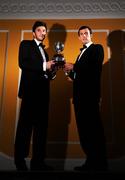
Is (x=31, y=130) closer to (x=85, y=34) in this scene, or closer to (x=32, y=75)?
(x=32, y=75)

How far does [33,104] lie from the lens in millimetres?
2490

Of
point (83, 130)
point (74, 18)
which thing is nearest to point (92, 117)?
point (83, 130)

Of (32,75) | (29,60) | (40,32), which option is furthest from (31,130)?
(40,32)

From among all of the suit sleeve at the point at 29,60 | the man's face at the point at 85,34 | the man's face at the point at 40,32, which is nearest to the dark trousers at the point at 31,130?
the suit sleeve at the point at 29,60

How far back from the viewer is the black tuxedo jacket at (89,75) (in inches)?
98.1

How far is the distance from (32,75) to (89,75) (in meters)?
0.50

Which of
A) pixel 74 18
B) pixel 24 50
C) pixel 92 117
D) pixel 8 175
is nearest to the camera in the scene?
pixel 8 175

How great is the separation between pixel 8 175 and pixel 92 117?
0.87m

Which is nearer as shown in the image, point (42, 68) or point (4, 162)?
point (42, 68)

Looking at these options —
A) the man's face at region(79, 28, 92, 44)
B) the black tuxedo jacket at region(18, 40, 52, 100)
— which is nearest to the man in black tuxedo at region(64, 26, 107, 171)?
the man's face at region(79, 28, 92, 44)

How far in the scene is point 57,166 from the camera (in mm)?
3111

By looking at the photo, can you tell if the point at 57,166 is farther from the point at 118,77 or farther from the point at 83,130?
the point at 118,77

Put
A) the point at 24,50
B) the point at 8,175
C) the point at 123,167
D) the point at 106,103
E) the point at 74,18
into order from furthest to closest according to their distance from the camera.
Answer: the point at 74,18, the point at 106,103, the point at 123,167, the point at 24,50, the point at 8,175

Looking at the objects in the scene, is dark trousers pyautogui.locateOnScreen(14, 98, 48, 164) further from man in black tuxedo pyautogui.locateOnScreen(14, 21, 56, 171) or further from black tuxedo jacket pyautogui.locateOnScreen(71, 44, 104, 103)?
black tuxedo jacket pyautogui.locateOnScreen(71, 44, 104, 103)
